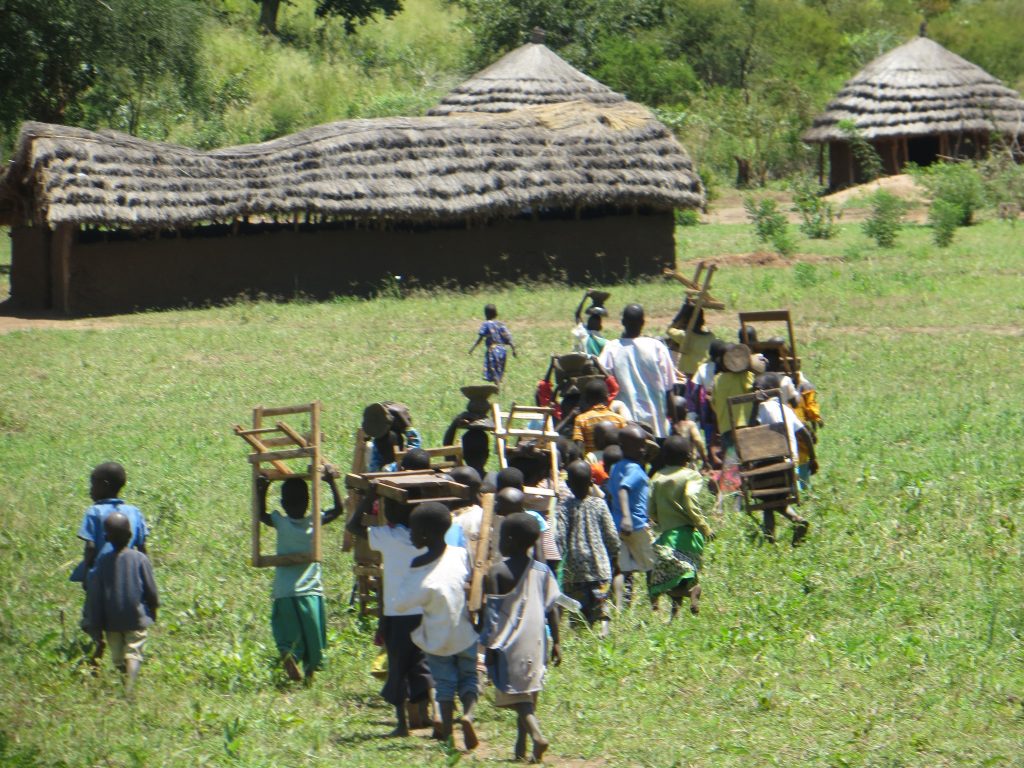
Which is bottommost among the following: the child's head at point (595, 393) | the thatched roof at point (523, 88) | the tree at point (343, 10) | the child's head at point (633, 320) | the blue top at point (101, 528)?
the blue top at point (101, 528)

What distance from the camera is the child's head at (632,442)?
7.83m

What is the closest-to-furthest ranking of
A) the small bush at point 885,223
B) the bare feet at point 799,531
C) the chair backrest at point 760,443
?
the chair backrest at point 760,443, the bare feet at point 799,531, the small bush at point 885,223

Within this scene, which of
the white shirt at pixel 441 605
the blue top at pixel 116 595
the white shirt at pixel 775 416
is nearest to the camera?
the white shirt at pixel 441 605

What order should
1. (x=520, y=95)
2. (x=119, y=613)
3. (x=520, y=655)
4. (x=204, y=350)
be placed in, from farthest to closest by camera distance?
(x=520, y=95)
(x=204, y=350)
(x=119, y=613)
(x=520, y=655)

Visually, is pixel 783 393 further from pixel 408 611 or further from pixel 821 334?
pixel 821 334

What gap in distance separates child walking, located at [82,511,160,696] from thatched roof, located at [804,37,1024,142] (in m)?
26.4

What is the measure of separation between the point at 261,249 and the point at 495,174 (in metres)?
3.49

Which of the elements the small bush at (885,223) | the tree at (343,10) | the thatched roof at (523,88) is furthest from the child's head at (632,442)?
the tree at (343,10)

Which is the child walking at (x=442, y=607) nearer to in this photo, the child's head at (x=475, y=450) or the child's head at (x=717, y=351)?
the child's head at (x=475, y=450)

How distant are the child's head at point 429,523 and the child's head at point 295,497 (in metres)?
1.17

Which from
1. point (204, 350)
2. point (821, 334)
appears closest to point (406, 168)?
point (204, 350)

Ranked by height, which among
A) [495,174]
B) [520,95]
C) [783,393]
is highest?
[520,95]

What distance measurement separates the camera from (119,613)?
6.81 metres

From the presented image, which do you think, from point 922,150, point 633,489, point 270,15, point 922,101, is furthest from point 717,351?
point 270,15
